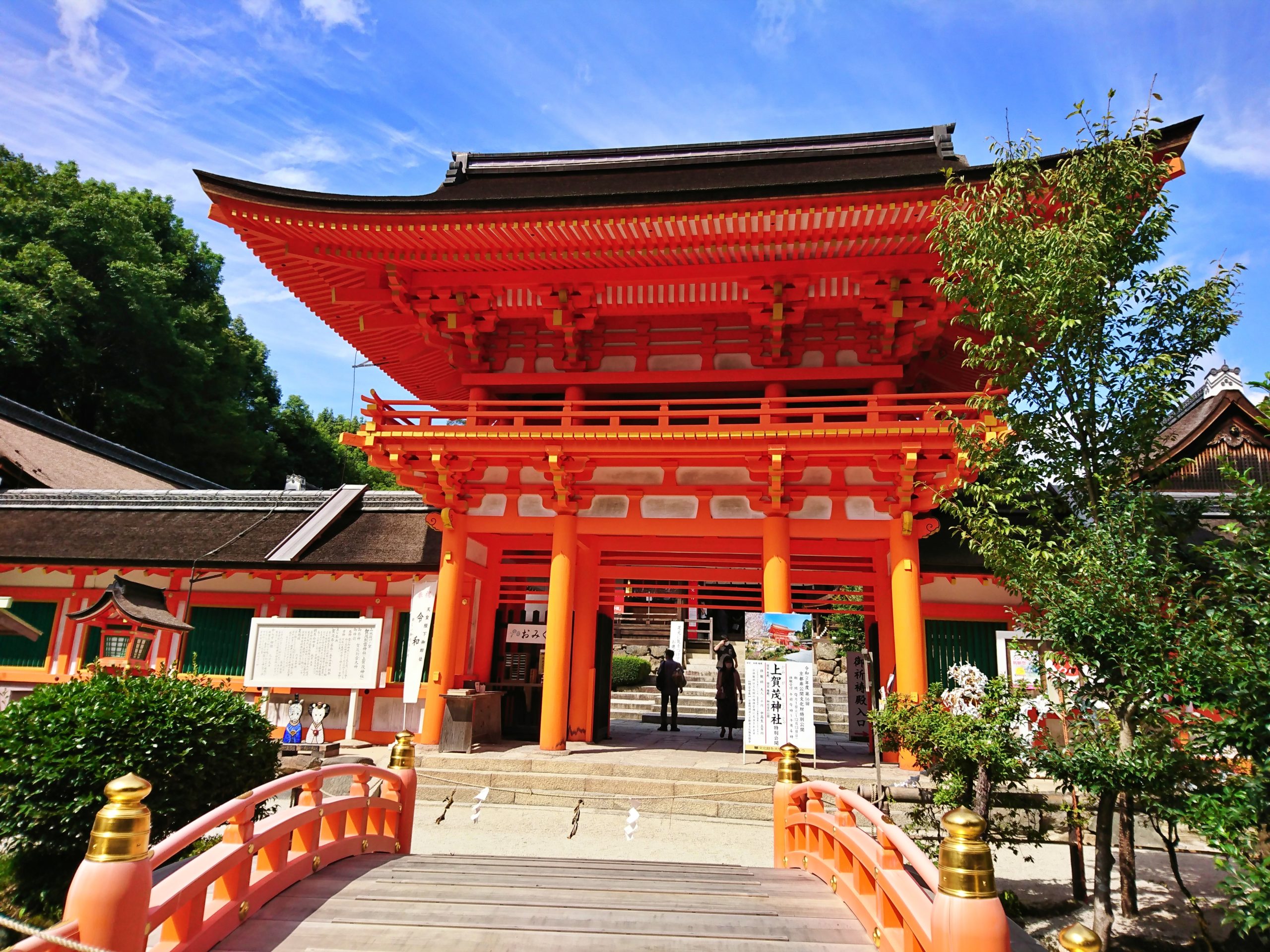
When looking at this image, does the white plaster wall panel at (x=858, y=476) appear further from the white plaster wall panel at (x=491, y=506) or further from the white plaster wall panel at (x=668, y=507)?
the white plaster wall panel at (x=491, y=506)

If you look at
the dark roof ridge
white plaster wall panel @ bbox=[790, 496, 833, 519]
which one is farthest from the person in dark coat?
the dark roof ridge

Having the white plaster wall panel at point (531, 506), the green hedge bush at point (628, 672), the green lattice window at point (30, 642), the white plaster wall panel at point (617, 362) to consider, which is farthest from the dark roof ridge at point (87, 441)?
the white plaster wall panel at point (617, 362)

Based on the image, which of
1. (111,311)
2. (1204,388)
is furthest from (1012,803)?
(111,311)

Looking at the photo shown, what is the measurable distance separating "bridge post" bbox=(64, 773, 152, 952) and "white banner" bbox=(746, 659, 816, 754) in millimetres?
7978

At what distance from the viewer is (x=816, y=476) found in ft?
40.5

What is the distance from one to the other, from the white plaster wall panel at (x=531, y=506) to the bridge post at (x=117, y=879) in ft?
30.9

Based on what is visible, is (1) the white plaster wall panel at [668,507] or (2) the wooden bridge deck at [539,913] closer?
(2) the wooden bridge deck at [539,913]

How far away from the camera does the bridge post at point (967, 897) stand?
10.7 feet

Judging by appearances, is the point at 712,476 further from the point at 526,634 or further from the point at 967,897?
the point at 967,897

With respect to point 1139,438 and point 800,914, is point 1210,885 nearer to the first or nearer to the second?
point 1139,438

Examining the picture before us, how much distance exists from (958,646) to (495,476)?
28.1 ft

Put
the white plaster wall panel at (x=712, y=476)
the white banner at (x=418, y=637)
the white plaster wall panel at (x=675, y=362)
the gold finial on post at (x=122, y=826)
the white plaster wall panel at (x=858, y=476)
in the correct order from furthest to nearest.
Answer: the white plaster wall panel at (x=675, y=362) < the white plaster wall panel at (x=712, y=476) < the white banner at (x=418, y=637) < the white plaster wall panel at (x=858, y=476) < the gold finial on post at (x=122, y=826)

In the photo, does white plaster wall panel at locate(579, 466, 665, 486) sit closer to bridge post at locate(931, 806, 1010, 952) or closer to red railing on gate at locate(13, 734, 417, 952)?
red railing on gate at locate(13, 734, 417, 952)

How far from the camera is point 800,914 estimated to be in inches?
197
